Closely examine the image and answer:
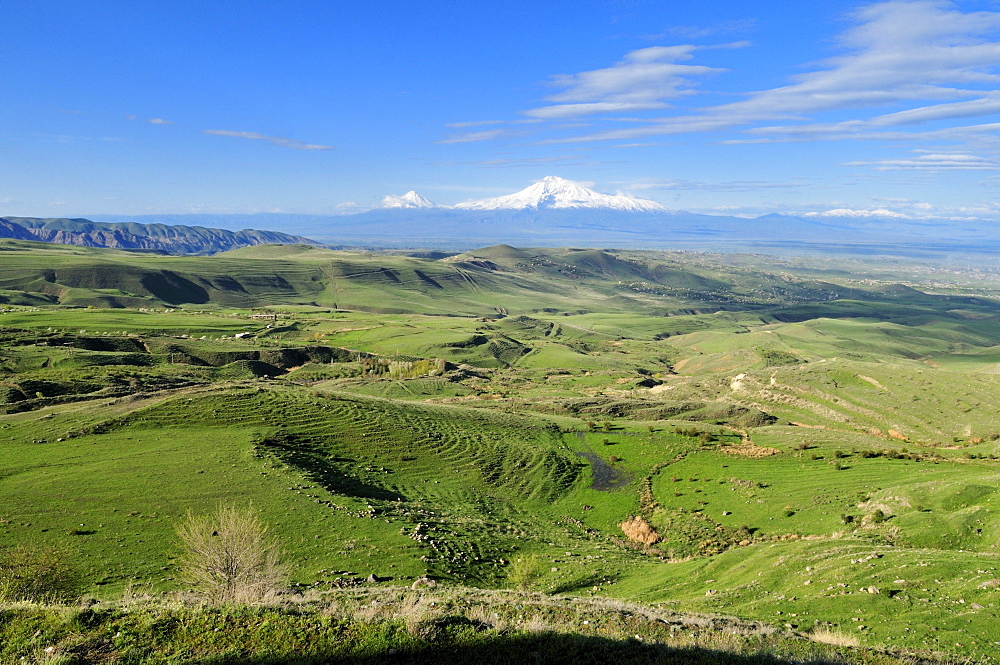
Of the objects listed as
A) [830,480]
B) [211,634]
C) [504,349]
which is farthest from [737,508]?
[504,349]

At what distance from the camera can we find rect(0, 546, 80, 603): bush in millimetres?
25281

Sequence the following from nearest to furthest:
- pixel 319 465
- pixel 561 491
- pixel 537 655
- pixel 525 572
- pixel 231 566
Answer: pixel 537 655
pixel 231 566
pixel 525 572
pixel 319 465
pixel 561 491

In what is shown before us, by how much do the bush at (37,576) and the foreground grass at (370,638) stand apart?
8.57 m

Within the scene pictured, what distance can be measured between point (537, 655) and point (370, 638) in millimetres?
5377

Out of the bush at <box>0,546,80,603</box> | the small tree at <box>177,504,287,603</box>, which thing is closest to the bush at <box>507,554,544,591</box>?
the small tree at <box>177,504,287,603</box>

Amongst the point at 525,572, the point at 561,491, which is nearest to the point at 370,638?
the point at 525,572

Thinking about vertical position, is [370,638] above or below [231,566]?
above

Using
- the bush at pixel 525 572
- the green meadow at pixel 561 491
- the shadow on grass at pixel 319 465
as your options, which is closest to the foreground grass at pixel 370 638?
the green meadow at pixel 561 491

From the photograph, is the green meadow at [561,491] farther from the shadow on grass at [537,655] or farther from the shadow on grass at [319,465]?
the shadow on grass at [537,655]

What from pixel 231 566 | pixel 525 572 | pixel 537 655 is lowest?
pixel 525 572

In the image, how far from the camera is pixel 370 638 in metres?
17.5

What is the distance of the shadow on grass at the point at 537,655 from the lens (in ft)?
54.5

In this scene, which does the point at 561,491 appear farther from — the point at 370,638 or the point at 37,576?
the point at 37,576

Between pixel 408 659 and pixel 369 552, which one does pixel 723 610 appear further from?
pixel 369 552
